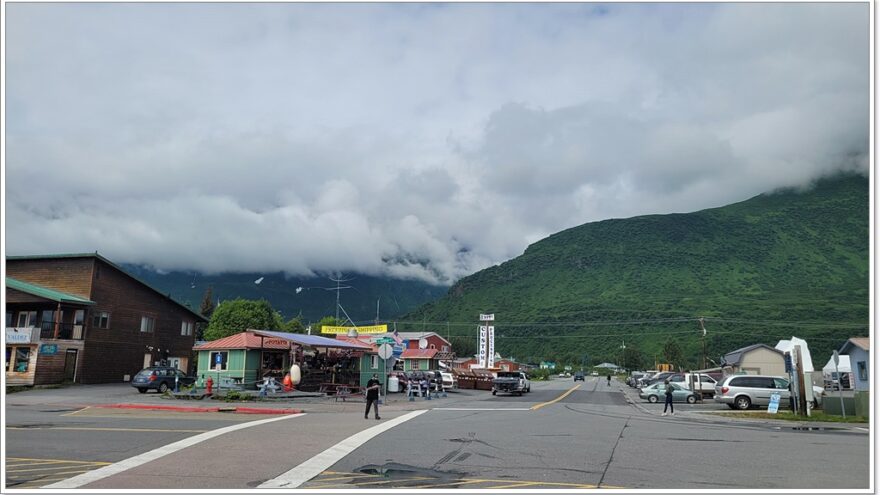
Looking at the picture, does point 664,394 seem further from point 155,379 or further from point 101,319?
point 101,319

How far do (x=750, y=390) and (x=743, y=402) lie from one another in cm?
73

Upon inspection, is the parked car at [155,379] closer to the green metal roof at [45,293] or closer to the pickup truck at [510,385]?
the green metal roof at [45,293]

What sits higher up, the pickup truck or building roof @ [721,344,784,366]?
building roof @ [721,344,784,366]

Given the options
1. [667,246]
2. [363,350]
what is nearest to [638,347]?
[667,246]

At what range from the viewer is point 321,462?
1127 centimetres

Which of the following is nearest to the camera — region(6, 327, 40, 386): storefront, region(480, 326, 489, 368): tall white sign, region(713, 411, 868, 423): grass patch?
region(713, 411, 868, 423): grass patch

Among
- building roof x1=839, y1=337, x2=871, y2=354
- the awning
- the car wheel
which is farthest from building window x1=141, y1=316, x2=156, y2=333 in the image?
building roof x1=839, y1=337, x2=871, y2=354

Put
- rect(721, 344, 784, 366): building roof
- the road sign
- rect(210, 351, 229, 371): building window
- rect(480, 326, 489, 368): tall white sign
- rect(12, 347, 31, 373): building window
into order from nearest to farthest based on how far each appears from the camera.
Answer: the road sign
rect(210, 351, 229, 371): building window
rect(12, 347, 31, 373): building window
rect(721, 344, 784, 366): building roof
rect(480, 326, 489, 368): tall white sign

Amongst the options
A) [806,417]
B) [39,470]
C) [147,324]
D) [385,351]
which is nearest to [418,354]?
[147,324]

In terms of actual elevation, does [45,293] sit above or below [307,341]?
above

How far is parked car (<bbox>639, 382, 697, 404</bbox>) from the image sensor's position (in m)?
35.5

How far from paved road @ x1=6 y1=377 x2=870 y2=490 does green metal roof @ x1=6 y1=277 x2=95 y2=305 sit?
2127cm

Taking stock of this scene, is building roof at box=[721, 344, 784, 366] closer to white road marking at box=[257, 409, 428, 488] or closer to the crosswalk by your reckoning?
white road marking at box=[257, 409, 428, 488]

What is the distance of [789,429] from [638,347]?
103568 millimetres
